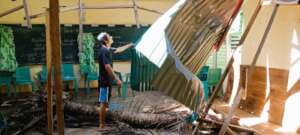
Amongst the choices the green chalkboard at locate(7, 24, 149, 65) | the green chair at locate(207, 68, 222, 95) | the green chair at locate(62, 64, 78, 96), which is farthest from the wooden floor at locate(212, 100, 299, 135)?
the green chair at locate(62, 64, 78, 96)

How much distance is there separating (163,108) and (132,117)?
94 cm

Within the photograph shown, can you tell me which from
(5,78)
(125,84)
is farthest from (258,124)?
(5,78)

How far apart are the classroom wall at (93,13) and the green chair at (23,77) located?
4.08ft

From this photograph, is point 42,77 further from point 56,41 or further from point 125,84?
point 56,41

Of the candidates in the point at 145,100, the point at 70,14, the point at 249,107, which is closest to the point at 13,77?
the point at 70,14

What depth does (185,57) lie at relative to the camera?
5.78ft

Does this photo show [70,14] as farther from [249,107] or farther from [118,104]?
[249,107]

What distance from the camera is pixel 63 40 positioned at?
8219 millimetres

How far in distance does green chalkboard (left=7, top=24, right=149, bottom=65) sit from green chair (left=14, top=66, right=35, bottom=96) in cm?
32

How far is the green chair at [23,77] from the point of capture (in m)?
7.41

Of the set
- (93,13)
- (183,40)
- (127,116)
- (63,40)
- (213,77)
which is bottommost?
(127,116)

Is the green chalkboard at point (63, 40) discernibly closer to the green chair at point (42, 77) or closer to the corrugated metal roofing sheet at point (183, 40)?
the green chair at point (42, 77)

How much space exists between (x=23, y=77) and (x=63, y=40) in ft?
4.87

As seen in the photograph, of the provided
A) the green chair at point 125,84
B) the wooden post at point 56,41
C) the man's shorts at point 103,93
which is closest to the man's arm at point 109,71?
the man's shorts at point 103,93
